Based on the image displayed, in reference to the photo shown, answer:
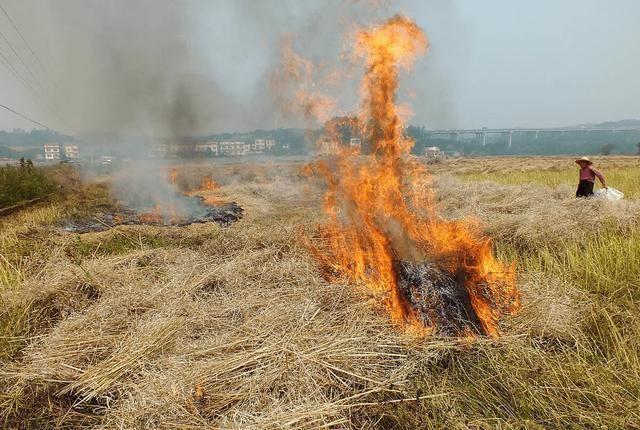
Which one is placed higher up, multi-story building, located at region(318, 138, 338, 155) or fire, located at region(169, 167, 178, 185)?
multi-story building, located at region(318, 138, 338, 155)

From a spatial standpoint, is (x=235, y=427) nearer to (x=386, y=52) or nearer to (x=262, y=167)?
(x=386, y=52)

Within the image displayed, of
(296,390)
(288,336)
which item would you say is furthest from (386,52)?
(296,390)

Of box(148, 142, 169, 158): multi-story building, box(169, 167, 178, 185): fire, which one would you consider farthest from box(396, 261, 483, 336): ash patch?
box(148, 142, 169, 158): multi-story building

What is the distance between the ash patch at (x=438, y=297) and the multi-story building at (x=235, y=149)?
37691 mm

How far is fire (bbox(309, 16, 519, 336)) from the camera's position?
4.45 metres

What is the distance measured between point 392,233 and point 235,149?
3915 centimetres

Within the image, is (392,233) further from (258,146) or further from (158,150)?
(258,146)

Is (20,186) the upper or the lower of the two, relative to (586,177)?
lower

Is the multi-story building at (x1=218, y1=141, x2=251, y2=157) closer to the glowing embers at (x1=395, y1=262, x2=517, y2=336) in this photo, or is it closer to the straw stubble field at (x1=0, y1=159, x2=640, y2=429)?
the straw stubble field at (x1=0, y1=159, x2=640, y2=429)

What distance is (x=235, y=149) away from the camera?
138ft

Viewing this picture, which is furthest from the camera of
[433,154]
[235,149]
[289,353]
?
[433,154]

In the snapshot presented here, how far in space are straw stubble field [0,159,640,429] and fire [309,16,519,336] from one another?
274mm

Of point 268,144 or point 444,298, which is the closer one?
point 444,298

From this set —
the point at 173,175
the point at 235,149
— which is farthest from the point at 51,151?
the point at 173,175
